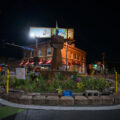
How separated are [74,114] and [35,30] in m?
39.3

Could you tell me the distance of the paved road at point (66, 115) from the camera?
345cm

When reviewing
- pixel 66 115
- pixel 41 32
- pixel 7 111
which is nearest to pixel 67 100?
pixel 66 115

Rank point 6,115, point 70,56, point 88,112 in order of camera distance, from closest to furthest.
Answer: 1. point 6,115
2. point 88,112
3. point 70,56

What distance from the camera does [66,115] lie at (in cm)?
361

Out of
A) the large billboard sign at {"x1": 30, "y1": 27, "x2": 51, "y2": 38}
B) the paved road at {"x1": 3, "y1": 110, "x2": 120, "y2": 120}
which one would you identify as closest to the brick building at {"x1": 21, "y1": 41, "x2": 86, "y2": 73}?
the large billboard sign at {"x1": 30, "y1": 27, "x2": 51, "y2": 38}

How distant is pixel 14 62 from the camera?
4047cm

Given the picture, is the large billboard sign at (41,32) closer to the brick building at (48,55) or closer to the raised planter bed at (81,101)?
the brick building at (48,55)

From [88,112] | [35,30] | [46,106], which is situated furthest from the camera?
[35,30]

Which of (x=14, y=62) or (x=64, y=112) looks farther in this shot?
(x=14, y=62)

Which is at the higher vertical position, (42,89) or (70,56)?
(70,56)

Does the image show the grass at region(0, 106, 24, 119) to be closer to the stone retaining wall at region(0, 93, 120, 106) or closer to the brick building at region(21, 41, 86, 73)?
the stone retaining wall at region(0, 93, 120, 106)

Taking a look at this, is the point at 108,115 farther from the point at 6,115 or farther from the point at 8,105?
the point at 8,105

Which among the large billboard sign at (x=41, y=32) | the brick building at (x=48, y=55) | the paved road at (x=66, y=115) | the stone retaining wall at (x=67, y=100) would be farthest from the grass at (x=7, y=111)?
the large billboard sign at (x=41, y=32)

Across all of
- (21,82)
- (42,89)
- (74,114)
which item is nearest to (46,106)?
(74,114)
